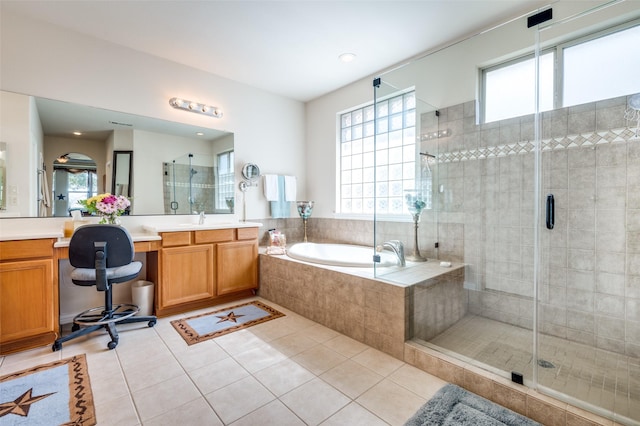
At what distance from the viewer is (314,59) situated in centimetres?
319

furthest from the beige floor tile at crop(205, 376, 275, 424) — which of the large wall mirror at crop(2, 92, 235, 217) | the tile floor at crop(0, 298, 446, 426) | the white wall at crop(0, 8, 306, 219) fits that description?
the white wall at crop(0, 8, 306, 219)

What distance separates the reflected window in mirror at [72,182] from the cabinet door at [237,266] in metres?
1.33

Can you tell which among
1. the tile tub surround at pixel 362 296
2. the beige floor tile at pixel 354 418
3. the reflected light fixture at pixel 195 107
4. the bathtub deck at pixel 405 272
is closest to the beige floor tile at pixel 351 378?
the beige floor tile at pixel 354 418

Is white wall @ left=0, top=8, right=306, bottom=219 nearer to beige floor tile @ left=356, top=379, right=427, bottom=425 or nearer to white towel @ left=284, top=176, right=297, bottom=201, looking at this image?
white towel @ left=284, top=176, right=297, bottom=201

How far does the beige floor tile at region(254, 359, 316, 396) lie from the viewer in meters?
1.76

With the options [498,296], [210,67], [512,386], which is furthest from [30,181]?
[498,296]

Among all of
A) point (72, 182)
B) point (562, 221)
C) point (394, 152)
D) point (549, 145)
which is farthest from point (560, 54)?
point (72, 182)

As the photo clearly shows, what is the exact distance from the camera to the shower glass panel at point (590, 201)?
1.96 m

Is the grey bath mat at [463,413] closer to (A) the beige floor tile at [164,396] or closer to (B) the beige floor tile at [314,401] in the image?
(B) the beige floor tile at [314,401]

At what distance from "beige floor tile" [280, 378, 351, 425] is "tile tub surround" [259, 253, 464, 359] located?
24.6 inches

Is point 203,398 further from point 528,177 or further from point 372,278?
point 528,177

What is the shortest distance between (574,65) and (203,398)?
3470 millimetres

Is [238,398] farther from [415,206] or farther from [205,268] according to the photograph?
[415,206]

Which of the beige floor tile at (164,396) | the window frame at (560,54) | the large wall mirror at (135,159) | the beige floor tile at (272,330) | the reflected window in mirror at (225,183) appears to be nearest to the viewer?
the beige floor tile at (164,396)
